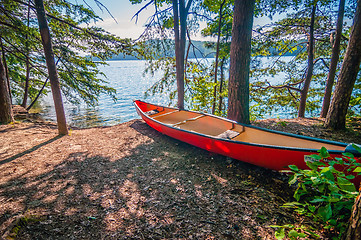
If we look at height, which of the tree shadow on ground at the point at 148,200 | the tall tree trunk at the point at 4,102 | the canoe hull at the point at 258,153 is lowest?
the tree shadow on ground at the point at 148,200

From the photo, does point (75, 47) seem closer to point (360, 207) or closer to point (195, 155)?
point (195, 155)

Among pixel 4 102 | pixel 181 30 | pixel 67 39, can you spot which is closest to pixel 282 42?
pixel 181 30

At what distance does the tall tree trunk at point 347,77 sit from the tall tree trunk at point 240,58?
2769 mm

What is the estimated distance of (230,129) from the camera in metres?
5.01

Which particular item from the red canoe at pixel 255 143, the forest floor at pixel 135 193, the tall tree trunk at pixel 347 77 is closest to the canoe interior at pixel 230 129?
the red canoe at pixel 255 143

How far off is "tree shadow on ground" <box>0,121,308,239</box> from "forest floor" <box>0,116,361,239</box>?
0.04 ft

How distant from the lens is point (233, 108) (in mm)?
5676

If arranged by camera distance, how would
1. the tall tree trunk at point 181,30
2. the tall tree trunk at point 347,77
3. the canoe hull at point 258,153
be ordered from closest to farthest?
1. the canoe hull at point 258,153
2. the tall tree trunk at point 347,77
3. the tall tree trunk at point 181,30

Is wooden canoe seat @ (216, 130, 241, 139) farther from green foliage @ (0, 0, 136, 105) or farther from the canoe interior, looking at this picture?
green foliage @ (0, 0, 136, 105)

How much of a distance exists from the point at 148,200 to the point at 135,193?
35cm

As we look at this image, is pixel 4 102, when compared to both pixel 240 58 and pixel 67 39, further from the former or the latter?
pixel 240 58

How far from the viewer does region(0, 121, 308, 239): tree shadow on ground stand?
2227 mm

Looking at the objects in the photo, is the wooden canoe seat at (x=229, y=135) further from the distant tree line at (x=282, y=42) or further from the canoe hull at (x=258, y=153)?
the distant tree line at (x=282, y=42)

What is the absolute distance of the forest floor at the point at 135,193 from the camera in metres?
2.23
